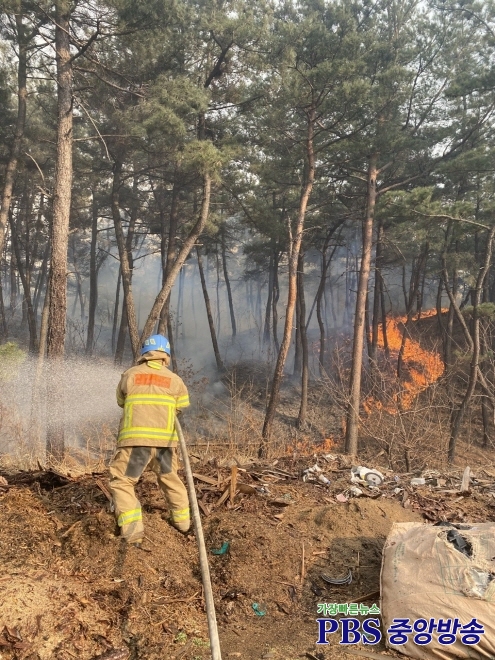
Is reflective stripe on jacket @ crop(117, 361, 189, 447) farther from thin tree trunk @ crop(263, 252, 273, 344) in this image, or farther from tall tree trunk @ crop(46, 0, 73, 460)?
thin tree trunk @ crop(263, 252, 273, 344)

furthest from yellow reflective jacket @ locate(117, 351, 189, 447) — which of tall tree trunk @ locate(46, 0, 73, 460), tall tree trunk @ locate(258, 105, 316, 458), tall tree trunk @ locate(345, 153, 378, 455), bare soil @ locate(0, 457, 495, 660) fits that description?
tall tree trunk @ locate(345, 153, 378, 455)

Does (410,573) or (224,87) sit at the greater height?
(224,87)

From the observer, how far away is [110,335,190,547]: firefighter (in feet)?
14.9

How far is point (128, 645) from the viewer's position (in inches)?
130

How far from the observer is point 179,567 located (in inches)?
171

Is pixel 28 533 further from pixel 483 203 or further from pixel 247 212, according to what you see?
pixel 483 203

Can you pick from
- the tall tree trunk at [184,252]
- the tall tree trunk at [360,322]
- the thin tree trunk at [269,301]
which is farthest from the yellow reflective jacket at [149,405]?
the thin tree trunk at [269,301]

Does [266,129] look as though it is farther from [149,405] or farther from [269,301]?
[269,301]

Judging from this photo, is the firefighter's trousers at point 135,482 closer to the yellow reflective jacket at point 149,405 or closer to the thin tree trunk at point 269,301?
the yellow reflective jacket at point 149,405

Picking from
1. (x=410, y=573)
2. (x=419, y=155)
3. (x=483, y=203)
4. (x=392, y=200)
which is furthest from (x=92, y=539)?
(x=419, y=155)

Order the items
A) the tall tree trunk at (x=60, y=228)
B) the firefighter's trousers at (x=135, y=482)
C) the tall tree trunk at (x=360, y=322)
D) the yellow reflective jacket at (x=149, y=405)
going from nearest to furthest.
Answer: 1. the firefighter's trousers at (x=135, y=482)
2. the yellow reflective jacket at (x=149, y=405)
3. the tall tree trunk at (x=60, y=228)
4. the tall tree trunk at (x=360, y=322)

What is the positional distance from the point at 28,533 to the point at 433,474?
6.52 metres

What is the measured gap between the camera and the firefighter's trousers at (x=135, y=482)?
446cm

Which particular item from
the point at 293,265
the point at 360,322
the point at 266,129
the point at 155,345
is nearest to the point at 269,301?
the point at 360,322
